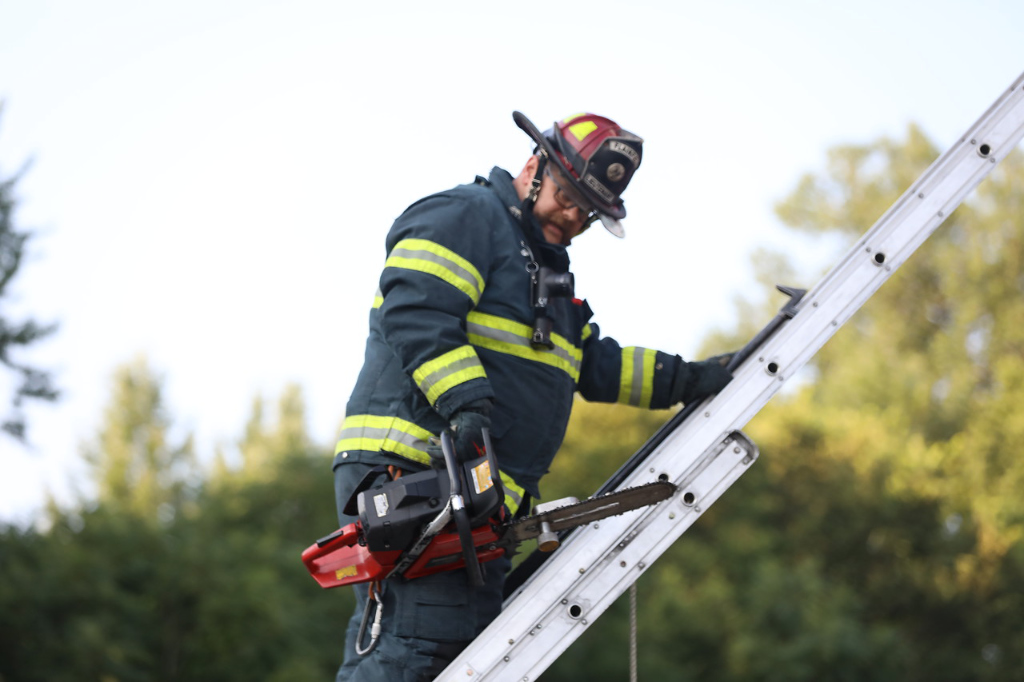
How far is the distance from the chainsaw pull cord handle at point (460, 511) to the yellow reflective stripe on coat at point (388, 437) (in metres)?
0.18

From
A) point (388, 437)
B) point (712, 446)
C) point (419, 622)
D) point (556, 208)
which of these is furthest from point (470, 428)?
point (556, 208)

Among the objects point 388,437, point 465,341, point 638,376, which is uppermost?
point 638,376

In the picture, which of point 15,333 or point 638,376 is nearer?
point 638,376

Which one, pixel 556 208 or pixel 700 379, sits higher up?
pixel 556 208

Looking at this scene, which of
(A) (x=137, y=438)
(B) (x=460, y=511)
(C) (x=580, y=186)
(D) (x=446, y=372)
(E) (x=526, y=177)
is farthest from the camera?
(A) (x=137, y=438)

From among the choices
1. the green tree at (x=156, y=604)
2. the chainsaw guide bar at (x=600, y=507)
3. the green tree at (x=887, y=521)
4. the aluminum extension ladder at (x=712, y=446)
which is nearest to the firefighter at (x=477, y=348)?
the aluminum extension ladder at (x=712, y=446)

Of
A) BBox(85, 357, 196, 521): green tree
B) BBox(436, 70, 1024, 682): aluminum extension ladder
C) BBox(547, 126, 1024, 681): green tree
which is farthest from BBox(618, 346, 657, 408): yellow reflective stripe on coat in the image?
BBox(85, 357, 196, 521): green tree

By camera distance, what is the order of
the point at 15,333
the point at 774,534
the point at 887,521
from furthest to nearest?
the point at 887,521 < the point at 774,534 < the point at 15,333

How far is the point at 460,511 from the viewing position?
2771mm

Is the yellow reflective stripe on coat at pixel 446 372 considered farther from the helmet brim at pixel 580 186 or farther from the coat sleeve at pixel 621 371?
the coat sleeve at pixel 621 371

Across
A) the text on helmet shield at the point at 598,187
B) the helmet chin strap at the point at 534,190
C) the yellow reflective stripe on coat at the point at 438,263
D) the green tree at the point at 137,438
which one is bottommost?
the yellow reflective stripe on coat at the point at 438,263

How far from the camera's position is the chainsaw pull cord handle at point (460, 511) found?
2777 millimetres

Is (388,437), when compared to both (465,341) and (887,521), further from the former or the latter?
(887,521)

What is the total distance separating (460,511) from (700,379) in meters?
1.00
